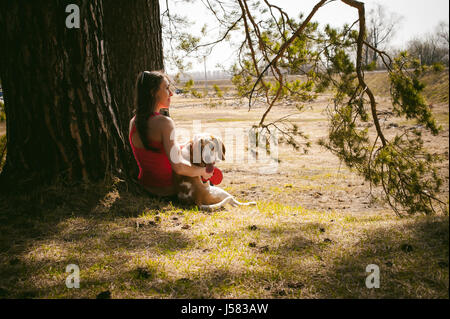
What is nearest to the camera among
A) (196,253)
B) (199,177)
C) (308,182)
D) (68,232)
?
(196,253)

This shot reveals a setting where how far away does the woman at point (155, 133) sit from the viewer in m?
3.39

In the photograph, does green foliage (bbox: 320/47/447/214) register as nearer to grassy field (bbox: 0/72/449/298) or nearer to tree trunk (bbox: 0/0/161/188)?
grassy field (bbox: 0/72/449/298)

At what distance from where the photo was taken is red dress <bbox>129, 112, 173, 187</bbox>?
139 inches

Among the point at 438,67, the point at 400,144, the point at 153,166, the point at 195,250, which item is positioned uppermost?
the point at 438,67

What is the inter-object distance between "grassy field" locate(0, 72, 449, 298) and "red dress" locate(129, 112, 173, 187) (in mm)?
195

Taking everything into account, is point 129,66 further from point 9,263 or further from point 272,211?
point 9,263

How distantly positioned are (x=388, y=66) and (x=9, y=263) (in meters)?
4.09

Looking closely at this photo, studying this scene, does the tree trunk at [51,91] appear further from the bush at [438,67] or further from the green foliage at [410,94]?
the bush at [438,67]

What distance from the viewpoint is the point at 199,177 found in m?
3.67

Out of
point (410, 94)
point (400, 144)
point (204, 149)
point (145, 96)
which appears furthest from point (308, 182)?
point (145, 96)

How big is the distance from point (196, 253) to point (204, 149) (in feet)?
4.50

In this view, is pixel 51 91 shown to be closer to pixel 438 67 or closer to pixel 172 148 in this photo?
pixel 172 148

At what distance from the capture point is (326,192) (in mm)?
5559
